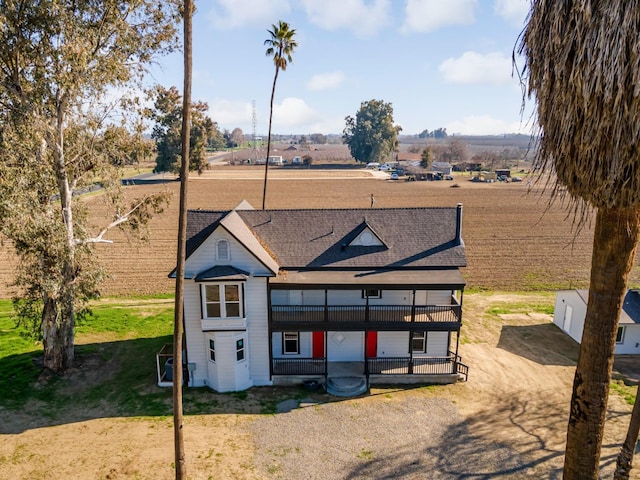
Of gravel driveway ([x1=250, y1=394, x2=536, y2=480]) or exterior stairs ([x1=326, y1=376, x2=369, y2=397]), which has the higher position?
exterior stairs ([x1=326, y1=376, x2=369, y2=397])

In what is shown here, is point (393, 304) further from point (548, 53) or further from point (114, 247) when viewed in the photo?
point (114, 247)

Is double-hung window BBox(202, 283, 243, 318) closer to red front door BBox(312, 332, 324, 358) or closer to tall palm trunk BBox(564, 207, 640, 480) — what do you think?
red front door BBox(312, 332, 324, 358)

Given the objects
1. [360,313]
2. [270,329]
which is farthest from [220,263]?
[360,313]

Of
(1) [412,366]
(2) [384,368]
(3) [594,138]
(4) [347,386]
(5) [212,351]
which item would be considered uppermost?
(3) [594,138]

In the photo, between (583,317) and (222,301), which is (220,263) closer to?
(222,301)

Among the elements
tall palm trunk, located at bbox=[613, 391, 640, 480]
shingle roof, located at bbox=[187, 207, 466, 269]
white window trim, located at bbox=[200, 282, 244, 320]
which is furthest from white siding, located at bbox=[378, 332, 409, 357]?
tall palm trunk, located at bbox=[613, 391, 640, 480]

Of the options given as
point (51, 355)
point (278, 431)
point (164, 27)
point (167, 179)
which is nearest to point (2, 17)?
point (164, 27)

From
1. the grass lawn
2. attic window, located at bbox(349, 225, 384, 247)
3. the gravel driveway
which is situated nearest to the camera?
the gravel driveway
